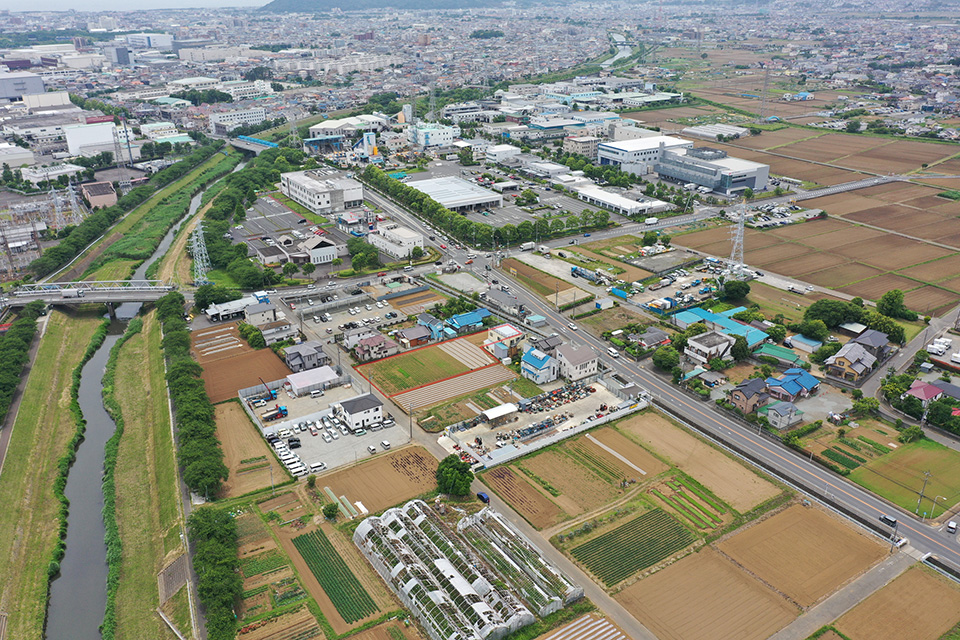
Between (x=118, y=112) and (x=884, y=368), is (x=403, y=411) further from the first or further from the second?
(x=118, y=112)

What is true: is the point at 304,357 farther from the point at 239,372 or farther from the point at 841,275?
the point at 841,275

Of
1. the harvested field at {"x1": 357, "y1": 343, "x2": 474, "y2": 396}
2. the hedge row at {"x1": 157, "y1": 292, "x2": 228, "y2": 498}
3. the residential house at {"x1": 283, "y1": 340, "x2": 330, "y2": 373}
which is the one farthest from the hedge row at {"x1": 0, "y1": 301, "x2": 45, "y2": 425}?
the harvested field at {"x1": 357, "y1": 343, "x2": 474, "y2": 396}

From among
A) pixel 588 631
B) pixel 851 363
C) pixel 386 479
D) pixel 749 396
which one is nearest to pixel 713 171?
pixel 851 363

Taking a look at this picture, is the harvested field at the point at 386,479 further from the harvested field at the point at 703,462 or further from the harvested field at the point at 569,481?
the harvested field at the point at 703,462

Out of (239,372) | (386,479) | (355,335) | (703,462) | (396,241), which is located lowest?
(703,462)

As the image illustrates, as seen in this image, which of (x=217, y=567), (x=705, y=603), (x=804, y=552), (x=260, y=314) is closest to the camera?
(x=705, y=603)

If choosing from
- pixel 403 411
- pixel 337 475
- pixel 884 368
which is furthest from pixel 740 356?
pixel 337 475

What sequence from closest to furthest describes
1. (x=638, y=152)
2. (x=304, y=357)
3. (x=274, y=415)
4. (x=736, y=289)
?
(x=274, y=415) → (x=304, y=357) → (x=736, y=289) → (x=638, y=152)

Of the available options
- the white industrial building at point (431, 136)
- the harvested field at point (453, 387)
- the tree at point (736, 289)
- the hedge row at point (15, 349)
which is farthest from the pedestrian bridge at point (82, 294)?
the white industrial building at point (431, 136)
